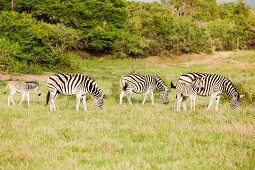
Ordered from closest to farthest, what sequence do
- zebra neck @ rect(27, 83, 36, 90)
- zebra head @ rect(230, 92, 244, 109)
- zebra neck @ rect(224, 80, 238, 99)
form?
zebra head @ rect(230, 92, 244, 109) < zebra neck @ rect(224, 80, 238, 99) < zebra neck @ rect(27, 83, 36, 90)

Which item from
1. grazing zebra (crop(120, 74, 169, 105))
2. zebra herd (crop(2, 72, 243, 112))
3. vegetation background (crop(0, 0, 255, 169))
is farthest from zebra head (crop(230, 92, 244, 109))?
grazing zebra (crop(120, 74, 169, 105))

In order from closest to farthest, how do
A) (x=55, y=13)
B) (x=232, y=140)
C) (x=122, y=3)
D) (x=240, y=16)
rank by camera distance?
(x=232, y=140), (x=55, y=13), (x=122, y=3), (x=240, y=16)

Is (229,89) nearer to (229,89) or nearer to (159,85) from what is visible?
(229,89)

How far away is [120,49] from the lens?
58688 millimetres

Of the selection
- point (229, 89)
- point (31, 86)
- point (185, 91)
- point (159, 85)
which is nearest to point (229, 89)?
point (229, 89)

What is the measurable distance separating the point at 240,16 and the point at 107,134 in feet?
261

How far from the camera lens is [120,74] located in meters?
42.8

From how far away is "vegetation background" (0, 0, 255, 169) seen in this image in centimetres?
913

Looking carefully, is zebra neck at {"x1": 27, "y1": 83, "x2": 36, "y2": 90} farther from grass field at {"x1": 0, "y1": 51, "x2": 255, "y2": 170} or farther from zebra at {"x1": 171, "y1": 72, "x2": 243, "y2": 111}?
zebra at {"x1": 171, "y1": 72, "x2": 243, "y2": 111}

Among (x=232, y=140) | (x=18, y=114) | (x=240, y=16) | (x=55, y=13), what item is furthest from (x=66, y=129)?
(x=240, y=16)

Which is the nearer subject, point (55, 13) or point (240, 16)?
point (55, 13)

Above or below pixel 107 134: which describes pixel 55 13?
above

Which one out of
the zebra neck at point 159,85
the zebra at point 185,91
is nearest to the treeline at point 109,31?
the zebra neck at point 159,85

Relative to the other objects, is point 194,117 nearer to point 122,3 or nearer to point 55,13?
point 55,13
